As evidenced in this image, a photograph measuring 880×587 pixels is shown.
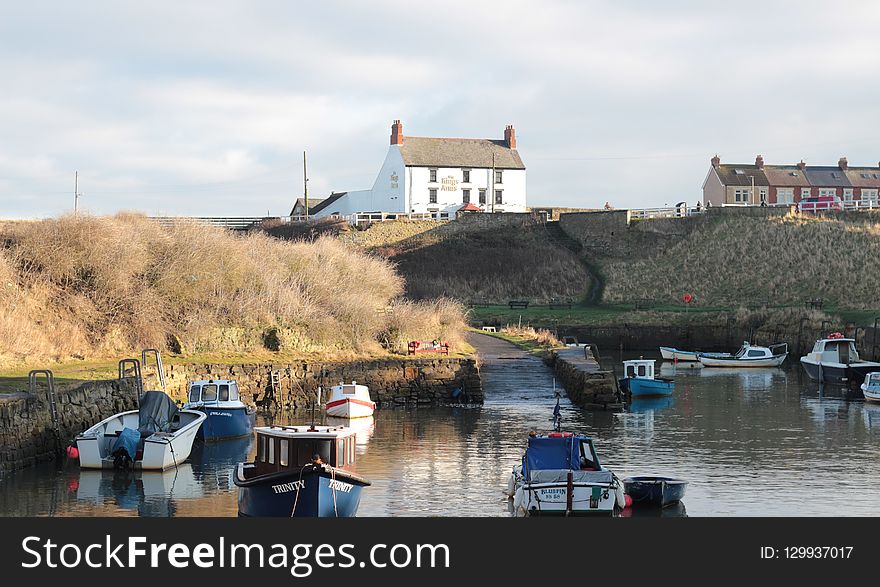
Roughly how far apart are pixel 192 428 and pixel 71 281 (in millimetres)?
14138

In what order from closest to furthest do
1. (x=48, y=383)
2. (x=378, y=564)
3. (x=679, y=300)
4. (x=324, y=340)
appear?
1. (x=378, y=564)
2. (x=48, y=383)
3. (x=324, y=340)
4. (x=679, y=300)

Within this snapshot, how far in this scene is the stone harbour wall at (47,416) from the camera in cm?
2822

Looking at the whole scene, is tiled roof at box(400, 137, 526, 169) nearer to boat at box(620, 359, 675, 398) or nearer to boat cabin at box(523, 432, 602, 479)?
boat at box(620, 359, 675, 398)

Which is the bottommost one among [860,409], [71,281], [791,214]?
[860,409]

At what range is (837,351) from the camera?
2050 inches

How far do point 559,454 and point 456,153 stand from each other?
8249 cm

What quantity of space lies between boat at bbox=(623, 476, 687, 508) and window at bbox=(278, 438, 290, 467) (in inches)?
306

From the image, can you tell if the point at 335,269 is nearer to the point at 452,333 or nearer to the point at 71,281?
the point at 452,333

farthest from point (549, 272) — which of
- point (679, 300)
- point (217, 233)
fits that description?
point (217, 233)

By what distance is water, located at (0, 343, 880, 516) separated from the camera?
25.3m

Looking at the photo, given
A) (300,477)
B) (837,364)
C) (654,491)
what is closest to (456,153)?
(837,364)

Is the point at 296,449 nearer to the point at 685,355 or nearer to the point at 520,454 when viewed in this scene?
the point at 520,454

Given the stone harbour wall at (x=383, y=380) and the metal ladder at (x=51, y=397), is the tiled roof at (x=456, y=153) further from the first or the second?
the metal ladder at (x=51, y=397)

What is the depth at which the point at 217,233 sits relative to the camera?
4788 cm
